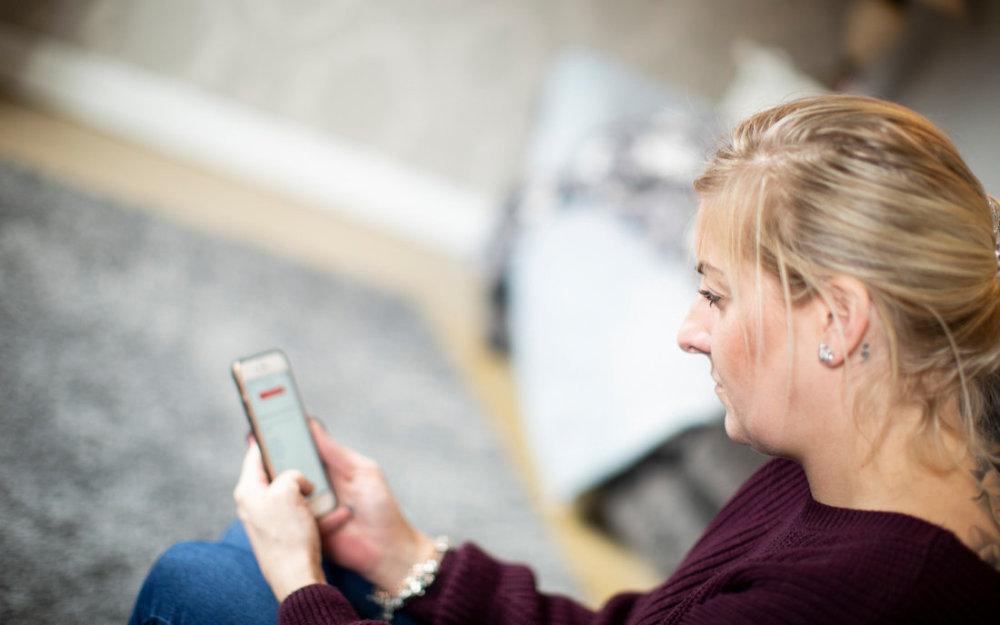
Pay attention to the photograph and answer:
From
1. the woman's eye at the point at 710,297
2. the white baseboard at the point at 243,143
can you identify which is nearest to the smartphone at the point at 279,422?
the woman's eye at the point at 710,297

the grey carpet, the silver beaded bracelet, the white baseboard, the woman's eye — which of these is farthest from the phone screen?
the white baseboard

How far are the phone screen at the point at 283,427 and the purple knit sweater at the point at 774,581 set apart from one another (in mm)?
175

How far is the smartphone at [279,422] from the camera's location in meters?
0.82

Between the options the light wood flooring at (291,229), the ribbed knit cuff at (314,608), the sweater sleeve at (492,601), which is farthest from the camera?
the light wood flooring at (291,229)

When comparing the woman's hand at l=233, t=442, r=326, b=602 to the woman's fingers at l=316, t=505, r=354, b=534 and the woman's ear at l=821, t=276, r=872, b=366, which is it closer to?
the woman's fingers at l=316, t=505, r=354, b=534

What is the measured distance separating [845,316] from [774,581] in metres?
0.21

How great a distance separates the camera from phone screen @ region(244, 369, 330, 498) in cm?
83

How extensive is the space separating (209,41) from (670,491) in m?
2.02

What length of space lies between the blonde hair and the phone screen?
0.49m

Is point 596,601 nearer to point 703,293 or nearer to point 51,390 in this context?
point 703,293

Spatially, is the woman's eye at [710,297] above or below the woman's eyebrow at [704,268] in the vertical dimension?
below

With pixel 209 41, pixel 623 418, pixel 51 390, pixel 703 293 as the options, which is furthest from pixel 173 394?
pixel 209 41

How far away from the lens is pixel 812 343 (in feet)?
2.08

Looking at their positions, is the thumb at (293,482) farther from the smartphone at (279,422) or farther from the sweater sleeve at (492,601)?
the sweater sleeve at (492,601)
